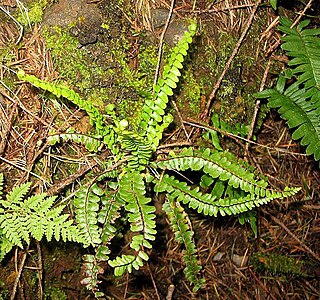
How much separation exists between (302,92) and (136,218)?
5.61 feet

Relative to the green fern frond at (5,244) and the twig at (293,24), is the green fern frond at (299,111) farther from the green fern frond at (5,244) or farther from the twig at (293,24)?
the green fern frond at (5,244)

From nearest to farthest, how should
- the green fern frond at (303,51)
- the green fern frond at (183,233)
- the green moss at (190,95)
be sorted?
the green fern frond at (183,233) < the green fern frond at (303,51) < the green moss at (190,95)

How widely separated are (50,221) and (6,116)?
0.87 meters

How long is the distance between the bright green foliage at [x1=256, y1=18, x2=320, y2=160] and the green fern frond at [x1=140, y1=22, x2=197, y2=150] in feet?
3.28

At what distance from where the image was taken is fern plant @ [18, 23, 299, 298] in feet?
8.74

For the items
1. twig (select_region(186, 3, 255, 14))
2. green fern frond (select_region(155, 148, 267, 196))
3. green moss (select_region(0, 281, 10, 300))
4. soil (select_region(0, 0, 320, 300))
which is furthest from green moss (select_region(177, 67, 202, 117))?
green moss (select_region(0, 281, 10, 300))

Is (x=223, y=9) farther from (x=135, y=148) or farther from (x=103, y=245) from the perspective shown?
(x=103, y=245)

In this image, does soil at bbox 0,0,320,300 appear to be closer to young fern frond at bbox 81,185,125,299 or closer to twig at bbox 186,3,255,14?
twig at bbox 186,3,255,14

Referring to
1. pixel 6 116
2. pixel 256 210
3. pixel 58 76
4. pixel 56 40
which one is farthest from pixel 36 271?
Result: pixel 256 210

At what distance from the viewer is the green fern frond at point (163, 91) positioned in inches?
104

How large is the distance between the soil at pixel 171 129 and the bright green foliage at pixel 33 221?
1.23ft

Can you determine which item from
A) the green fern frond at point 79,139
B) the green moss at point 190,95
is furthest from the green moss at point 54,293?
the green moss at point 190,95

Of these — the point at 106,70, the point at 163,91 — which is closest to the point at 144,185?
the point at 163,91

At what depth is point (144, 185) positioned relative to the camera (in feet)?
9.41
